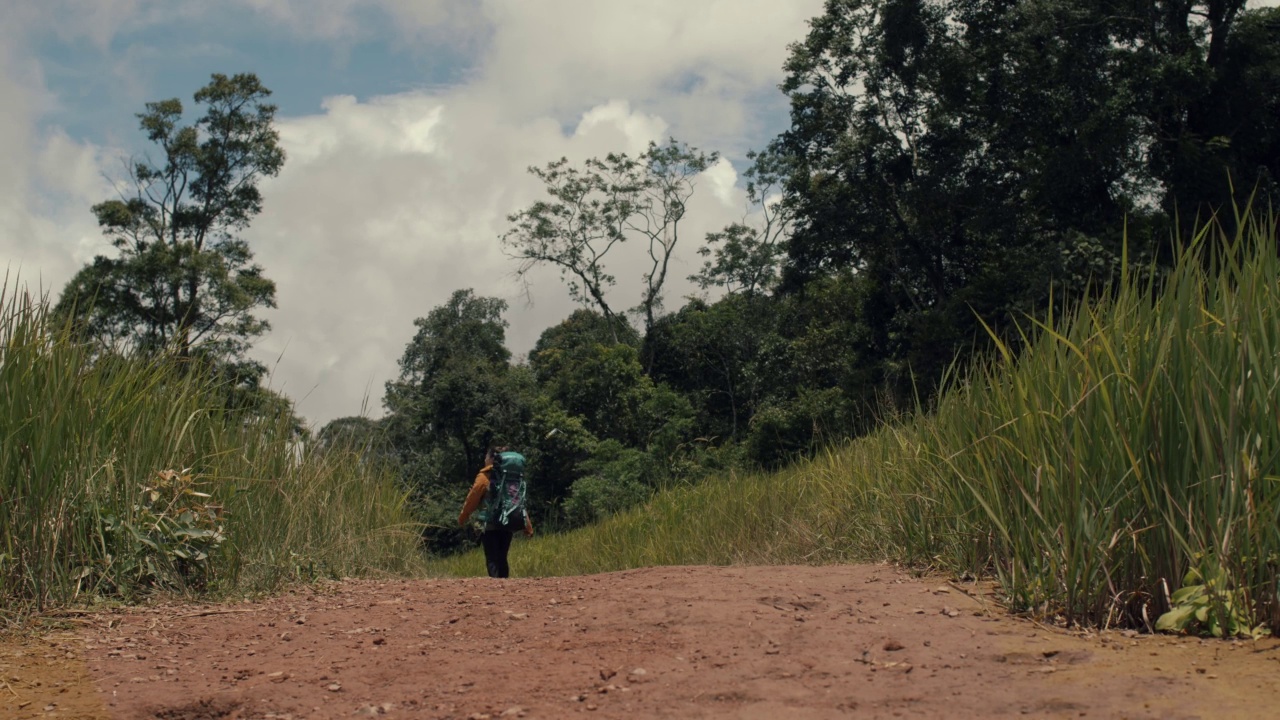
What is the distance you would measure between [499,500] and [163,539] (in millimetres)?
4055

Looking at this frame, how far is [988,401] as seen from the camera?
552 cm

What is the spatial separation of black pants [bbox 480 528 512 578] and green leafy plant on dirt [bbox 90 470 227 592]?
12.4ft

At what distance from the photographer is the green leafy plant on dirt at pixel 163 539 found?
513cm

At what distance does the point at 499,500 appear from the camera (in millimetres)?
9258

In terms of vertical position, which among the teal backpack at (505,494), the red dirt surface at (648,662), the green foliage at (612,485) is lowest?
the green foliage at (612,485)

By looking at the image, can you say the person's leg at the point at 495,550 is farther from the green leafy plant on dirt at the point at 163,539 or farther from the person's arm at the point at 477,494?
the green leafy plant on dirt at the point at 163,539

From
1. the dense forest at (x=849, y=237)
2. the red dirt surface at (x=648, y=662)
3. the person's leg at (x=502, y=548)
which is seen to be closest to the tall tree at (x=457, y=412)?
the dense forest at (x=849, y=237)

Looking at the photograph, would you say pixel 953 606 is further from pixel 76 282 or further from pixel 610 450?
pixel 610 450

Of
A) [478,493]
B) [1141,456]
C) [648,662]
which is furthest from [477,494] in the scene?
[1141,456]

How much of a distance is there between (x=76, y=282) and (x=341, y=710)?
22477 mm

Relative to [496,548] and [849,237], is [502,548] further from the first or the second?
[849,237]

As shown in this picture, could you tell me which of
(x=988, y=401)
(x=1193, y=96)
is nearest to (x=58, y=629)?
(x=988, y=401)

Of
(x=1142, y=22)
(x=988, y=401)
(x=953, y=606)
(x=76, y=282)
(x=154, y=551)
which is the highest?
(x=1142, y=22)

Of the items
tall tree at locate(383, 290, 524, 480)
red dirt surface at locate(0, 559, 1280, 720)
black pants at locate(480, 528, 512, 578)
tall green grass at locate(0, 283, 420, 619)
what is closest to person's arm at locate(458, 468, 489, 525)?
black pants at locate(480, 528, 512, 578)
